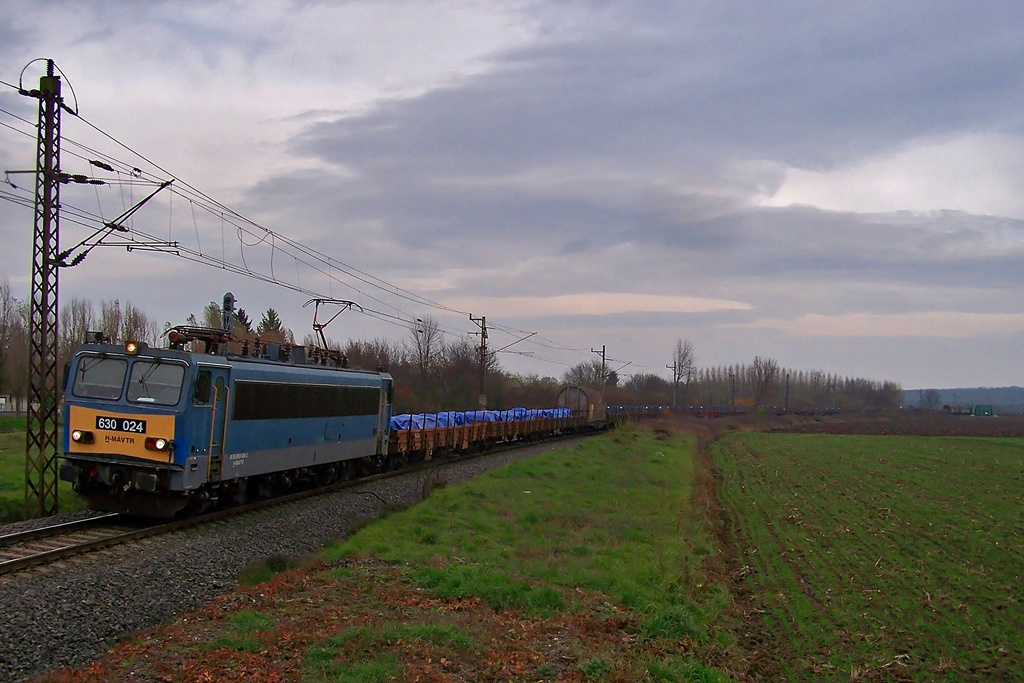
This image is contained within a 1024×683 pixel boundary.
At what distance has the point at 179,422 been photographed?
1438 centimetres

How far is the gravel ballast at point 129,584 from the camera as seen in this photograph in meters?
8.36

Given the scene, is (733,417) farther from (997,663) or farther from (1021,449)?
(997,663)

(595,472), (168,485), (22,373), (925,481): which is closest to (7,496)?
(168,485)

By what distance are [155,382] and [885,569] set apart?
13.7m

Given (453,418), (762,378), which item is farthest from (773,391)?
(453,418)

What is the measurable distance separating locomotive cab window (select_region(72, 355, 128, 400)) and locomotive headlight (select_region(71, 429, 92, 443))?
63 centimetres

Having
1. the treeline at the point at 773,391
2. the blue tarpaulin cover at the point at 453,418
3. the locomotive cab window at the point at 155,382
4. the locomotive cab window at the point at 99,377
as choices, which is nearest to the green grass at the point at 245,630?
the locomotive cab window at the point at 155,382

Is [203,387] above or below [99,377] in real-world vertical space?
below

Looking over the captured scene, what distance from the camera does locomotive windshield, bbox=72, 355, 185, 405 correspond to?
14633 mm

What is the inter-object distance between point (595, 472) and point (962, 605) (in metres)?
14.5

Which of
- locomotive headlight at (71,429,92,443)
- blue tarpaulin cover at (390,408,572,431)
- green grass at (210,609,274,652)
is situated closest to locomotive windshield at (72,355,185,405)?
locomotive headlight at (71,429,92,443)

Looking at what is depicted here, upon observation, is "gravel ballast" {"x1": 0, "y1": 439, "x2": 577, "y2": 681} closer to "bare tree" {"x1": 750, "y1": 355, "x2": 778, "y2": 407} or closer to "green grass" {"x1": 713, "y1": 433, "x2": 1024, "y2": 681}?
"green grass" {"x1": 713, "y1": 433, "x2": 1024, "y2": 681}

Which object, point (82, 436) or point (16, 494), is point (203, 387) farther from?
point (16, 494)

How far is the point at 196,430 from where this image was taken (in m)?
14.7
